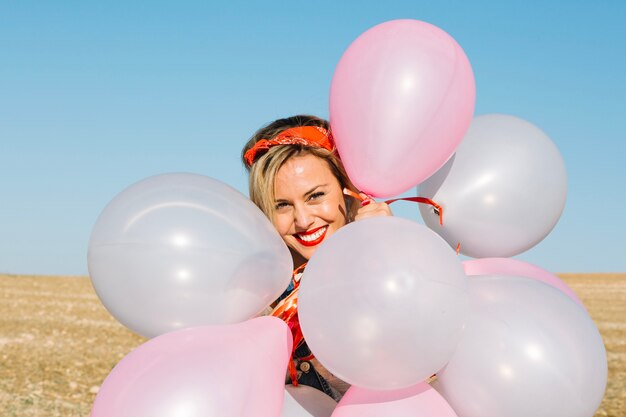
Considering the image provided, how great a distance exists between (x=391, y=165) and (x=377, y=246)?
495 mm

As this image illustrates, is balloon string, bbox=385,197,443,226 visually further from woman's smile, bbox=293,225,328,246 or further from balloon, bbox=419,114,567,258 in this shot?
woman's smile, bbox=293,225,328,246

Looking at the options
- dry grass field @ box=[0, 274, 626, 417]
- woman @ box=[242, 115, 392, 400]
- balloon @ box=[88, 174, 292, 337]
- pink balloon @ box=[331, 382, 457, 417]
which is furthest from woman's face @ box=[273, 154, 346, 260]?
dry grass field @ box=[0, 274, 626, 417]

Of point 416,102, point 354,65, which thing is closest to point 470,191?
point 416,102

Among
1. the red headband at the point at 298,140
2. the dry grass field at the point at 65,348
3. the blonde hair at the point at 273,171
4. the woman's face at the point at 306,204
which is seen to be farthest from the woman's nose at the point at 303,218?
the dry grass field at the point at 65,348

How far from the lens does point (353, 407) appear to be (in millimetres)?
2121

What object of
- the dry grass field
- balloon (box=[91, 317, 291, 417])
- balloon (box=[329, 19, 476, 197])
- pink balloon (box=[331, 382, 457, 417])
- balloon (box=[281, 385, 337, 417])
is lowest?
the dry grass field

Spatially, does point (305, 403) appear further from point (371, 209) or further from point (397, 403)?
point (371, 209)

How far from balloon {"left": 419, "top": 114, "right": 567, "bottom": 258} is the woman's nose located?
46cm

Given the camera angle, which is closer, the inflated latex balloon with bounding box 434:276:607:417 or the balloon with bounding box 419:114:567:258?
the inflated latex balloon with bounding box 434:276:607:417

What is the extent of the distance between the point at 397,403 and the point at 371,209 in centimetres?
69

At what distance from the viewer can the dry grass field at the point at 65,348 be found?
7.10 metres

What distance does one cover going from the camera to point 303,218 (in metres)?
2.85

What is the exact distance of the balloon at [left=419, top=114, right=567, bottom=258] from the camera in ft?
8.47

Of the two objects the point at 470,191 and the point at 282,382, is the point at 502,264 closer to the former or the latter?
the point at 470,191
